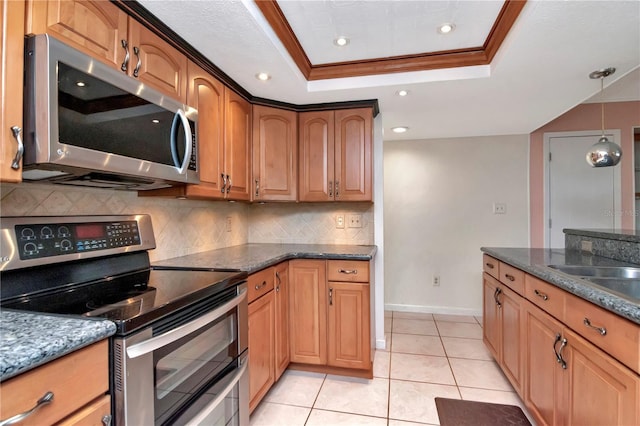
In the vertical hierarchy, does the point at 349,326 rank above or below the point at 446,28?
below

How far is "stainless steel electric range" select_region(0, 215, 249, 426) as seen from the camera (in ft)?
3.02

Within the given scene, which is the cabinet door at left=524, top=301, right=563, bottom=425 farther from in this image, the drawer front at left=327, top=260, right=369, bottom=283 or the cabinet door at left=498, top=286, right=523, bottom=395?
the drawer front at left=327, top=260, right=369, bottom=283

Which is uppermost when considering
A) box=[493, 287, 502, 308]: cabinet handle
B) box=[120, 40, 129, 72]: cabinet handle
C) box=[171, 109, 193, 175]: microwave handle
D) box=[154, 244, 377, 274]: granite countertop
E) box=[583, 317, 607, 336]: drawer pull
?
box=[120, 40, 129, 72]: cabinet handle

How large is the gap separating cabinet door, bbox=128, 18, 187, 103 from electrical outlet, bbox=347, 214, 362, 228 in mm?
1627

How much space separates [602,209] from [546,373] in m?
2.85

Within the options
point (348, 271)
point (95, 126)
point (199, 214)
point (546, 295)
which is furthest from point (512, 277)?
point (95, 126)

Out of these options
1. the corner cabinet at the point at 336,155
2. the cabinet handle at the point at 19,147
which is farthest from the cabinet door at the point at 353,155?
the cabinet handle at the point at 19,147

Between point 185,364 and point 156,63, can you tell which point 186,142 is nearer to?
point 156,63

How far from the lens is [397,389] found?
6.91 ft

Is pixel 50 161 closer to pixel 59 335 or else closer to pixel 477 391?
pixel 59 335

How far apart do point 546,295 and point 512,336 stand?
22.3 inches

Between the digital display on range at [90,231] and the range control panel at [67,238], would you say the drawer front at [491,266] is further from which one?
the digital display on range at [90,231]

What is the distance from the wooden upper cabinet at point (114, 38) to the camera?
1007 mm

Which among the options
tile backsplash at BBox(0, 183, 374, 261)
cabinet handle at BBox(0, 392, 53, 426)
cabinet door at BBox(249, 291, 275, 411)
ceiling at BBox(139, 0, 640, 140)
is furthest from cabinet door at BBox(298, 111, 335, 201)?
cabinet handle at BBox(0, 392, 53, 426)
